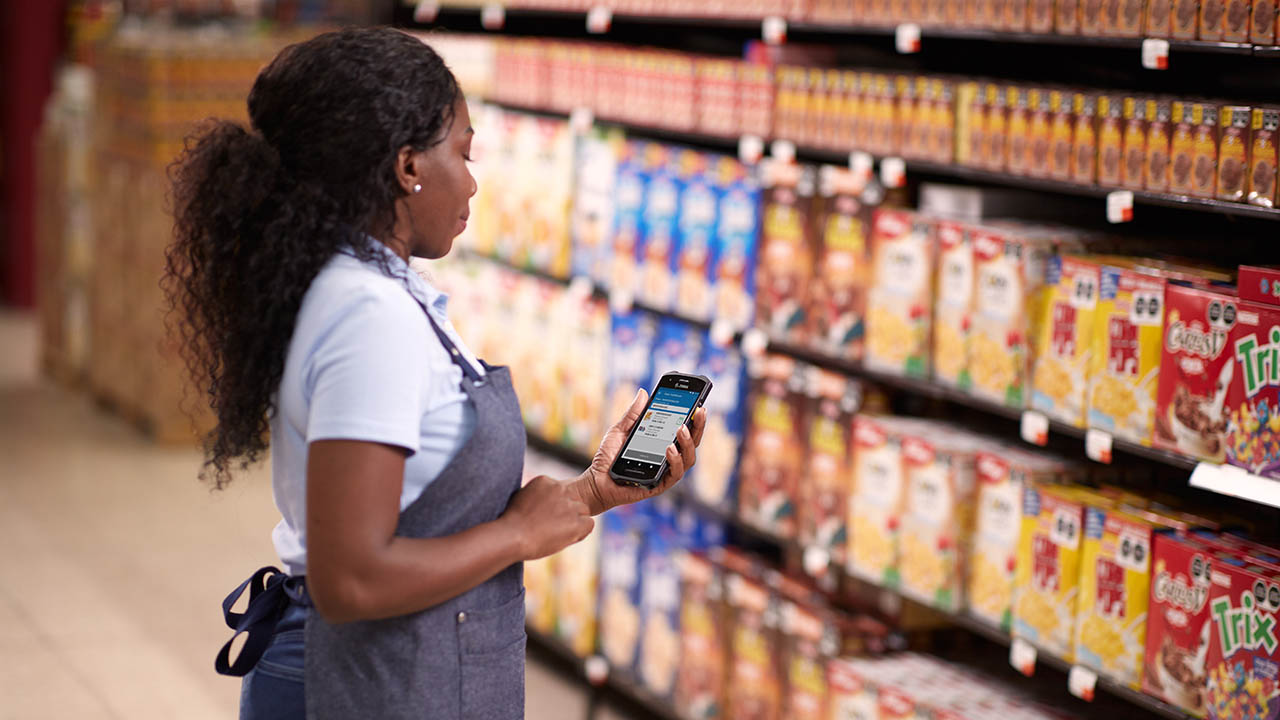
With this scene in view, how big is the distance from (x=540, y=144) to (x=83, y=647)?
2249 millimetres

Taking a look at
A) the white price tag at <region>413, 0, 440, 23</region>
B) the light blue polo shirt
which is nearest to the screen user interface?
the light blue polo shirt

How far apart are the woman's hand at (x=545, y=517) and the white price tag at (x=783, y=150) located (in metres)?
2.03

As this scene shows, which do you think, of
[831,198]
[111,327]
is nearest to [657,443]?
[831,198]

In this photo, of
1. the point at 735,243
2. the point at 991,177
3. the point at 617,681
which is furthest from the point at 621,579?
the point at 991,177

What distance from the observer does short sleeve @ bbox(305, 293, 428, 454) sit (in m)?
1.65

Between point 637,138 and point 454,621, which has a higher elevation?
point 637,138

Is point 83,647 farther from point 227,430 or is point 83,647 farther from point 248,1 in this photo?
point 248,1

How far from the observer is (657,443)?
6.54 feet

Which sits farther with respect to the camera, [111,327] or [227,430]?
[111,327]

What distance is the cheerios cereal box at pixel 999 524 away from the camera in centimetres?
312

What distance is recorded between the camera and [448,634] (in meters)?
1.84

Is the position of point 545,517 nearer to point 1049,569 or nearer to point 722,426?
point 1049,569

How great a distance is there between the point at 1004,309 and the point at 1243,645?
88cm

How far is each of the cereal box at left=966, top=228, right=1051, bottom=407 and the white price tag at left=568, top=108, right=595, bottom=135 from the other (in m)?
1.70
